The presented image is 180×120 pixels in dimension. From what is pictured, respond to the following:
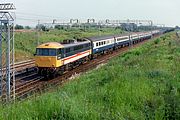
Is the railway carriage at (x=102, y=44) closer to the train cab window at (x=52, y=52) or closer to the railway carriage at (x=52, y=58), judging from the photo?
the railway carriage at (x=52, y=58)

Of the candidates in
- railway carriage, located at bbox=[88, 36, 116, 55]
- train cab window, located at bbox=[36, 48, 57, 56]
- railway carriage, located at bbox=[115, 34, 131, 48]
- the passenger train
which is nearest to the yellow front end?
the passenger train

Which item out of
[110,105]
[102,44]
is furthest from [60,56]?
[102,44]

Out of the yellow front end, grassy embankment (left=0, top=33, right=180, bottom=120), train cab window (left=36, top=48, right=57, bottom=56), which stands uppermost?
train cab window (left=36, top=48, right=57, bottom=56)

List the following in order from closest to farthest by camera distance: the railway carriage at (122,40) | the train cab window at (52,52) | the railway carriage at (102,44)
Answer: the train cab window at (52,52), the railway carriage at (102,44), the railway carriage at (122,40)

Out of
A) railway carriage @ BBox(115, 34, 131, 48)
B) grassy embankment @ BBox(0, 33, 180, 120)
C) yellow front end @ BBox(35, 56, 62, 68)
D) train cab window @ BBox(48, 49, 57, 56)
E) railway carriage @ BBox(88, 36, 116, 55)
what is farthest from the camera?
railway carriage @ BBox(115, 34, 131, 48)

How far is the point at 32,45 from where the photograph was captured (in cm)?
5578

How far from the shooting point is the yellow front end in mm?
27203

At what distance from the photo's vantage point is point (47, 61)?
27422mm

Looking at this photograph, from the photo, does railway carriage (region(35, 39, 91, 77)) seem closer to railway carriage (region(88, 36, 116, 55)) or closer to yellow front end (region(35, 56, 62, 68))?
yellow front end (region(35, 56, 62, 68))

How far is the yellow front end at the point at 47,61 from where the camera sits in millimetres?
27203

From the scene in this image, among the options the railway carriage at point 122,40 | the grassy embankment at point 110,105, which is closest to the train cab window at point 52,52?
the grassy embankment at point 110,105

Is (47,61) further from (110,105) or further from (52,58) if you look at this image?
(110,105)

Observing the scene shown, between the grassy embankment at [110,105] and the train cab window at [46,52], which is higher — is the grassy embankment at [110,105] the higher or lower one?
the lower one

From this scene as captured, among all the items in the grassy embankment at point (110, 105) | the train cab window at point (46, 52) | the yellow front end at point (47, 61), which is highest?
the train cab window at point (46, 52)
